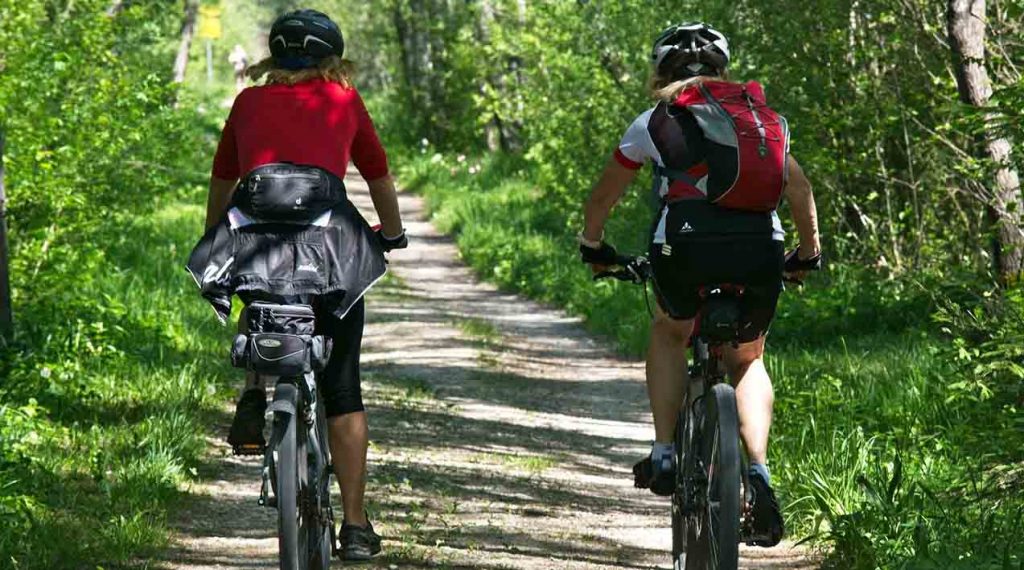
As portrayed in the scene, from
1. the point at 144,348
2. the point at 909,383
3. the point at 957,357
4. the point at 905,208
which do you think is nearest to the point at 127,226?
the point at 144,348

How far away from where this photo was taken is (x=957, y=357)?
270 inches

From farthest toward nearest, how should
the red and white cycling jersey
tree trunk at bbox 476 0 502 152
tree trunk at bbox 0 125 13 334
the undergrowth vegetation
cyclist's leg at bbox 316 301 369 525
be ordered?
1. tree trunk at bbox 476 0 502 152
2. tree trunk at bbox 0 125 13 334
3. the undergrowth vegetation
4. cyclist's leg at bbox 316 301 369 525
5. the red and white cycling jersey

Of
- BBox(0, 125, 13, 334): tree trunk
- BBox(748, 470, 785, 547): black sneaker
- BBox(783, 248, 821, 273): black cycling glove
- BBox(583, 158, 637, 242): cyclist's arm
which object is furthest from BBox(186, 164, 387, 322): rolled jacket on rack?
BBox(0, 125, 13, 334): tree trunk

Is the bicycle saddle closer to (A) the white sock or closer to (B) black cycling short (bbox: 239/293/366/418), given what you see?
(A) the white sock

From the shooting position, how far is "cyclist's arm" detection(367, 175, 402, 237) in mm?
5086

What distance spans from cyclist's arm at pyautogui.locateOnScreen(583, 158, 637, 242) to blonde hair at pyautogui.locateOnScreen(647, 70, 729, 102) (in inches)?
10.2

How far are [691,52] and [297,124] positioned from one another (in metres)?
1.28

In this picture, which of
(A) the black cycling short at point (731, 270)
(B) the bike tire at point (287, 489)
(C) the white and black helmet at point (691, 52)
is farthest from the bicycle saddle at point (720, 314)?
(B) the bike tire at point (287, 489)

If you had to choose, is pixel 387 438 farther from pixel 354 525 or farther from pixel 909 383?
pixel 354 525

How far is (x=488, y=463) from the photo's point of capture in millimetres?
8180

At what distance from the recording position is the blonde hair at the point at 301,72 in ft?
15.9

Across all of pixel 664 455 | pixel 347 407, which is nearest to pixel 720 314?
pixel 664 455

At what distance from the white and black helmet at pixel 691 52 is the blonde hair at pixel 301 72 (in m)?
1.01

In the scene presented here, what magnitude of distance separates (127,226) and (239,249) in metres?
12.5
